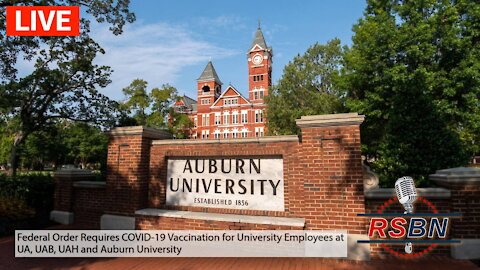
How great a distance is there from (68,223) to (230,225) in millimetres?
5297

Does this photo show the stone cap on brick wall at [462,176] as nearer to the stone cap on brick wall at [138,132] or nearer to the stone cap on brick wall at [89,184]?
the stone cap on brick wall at [138,132]

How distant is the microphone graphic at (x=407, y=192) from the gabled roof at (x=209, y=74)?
56.0m

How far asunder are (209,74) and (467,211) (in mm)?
58374

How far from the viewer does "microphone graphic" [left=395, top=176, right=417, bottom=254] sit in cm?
486

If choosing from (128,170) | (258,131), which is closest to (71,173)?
(128,170)

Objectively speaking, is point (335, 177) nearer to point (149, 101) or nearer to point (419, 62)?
point (419, 62)

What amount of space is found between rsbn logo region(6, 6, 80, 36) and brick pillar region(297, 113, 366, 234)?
35.8 ft

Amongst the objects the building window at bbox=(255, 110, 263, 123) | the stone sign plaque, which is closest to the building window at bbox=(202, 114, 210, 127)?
the building window at bbox=(255, 110, 263, 123)

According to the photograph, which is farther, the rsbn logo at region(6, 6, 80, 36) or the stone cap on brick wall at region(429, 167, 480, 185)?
the rsbn logo at region(6, 6, 80, 36)

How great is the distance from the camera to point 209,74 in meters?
60.2

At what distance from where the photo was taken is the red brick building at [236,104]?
2087 inches

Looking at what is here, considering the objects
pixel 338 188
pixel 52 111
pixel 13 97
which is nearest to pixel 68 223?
pixel 338 188

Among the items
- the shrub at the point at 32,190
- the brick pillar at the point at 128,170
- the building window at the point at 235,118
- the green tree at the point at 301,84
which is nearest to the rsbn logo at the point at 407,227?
the brick pillar at the point at 128,170

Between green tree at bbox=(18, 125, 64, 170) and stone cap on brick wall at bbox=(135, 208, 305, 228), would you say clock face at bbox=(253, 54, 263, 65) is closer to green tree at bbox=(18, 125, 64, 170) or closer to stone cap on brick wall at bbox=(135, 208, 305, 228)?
green tree at bbox=(18, 125, 64, 170)
